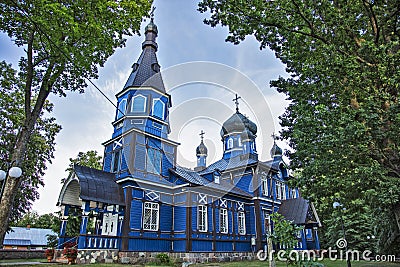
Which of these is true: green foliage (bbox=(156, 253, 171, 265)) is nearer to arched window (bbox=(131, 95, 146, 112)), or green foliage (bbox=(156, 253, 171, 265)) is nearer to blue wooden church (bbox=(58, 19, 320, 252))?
blue wooden church (bbox=(58, 19, 320, 252))

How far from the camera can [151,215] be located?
14.7 metres

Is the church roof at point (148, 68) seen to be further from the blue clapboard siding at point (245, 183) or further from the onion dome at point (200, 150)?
the onion dome at point (200, 150)

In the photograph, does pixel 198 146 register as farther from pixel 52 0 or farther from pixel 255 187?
pixel 52 0

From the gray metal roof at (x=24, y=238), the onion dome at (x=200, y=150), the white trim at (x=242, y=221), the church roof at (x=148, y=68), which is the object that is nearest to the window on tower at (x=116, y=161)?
the church roof at (x=148, y=68)

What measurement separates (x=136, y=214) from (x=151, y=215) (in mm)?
996

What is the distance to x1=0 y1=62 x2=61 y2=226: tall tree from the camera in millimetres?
15373

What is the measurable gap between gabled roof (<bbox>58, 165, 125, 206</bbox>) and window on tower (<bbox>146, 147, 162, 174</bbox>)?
2026 mm

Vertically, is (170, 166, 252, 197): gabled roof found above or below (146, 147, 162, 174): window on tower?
below

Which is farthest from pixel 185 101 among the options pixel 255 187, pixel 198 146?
pixel 198 146

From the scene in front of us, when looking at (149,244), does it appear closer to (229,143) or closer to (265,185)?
(265,185)

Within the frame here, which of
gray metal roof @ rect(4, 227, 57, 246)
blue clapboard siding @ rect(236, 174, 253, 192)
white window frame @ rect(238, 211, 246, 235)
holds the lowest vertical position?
gray metal roof @ rect(4, 227, 57, 246)

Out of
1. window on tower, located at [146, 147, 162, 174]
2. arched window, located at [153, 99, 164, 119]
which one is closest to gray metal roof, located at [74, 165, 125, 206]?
window on tower, located at [146, 147, 162, 174]

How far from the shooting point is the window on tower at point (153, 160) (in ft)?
51.2

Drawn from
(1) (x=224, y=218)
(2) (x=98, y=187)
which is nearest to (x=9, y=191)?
(2) (x=98, y=187)
